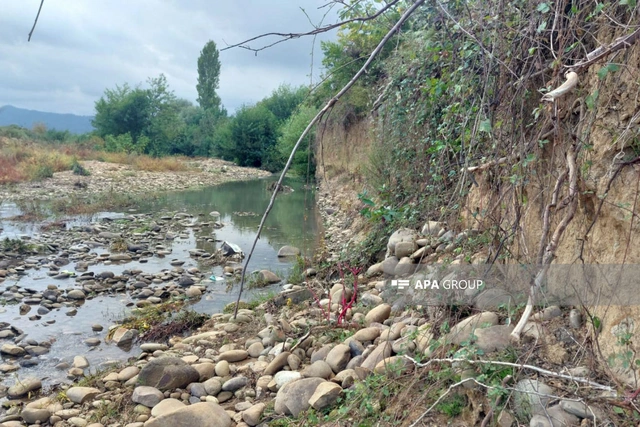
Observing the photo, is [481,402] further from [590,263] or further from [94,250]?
[94,250]

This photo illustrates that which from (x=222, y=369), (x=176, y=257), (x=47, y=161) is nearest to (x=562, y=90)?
(x=222, y=369)

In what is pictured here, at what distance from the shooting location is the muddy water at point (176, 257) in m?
5.06

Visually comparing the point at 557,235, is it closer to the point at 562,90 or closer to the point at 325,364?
the point at 562,90

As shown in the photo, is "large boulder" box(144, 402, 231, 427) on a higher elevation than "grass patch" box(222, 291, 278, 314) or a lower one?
higher

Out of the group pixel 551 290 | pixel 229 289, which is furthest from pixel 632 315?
pixel 229 289

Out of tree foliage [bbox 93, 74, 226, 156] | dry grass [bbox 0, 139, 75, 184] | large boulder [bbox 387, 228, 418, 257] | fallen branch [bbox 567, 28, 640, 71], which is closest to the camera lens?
fallen branch [bbox 567, 28, 640, 71]

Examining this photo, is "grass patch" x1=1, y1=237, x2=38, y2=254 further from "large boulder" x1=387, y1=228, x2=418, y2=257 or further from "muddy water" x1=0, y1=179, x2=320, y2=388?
"large boulder" x1=387, y1=228, x2=418, y2=257

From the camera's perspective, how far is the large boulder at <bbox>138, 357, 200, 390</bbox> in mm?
3605

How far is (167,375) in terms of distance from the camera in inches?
143

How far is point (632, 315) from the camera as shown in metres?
2.00

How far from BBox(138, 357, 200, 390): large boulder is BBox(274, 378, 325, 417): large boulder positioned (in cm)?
103

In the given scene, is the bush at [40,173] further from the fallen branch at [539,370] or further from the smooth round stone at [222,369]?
the fallen branch at [539,370]

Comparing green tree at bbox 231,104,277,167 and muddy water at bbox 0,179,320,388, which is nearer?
muddy water at bbox 0,179,320,388

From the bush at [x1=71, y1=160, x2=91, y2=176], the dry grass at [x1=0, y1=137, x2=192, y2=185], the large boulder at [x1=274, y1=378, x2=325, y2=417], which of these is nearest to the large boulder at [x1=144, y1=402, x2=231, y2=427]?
the large boulder at [x1=274, y1=378, x2=325, y2=417]
